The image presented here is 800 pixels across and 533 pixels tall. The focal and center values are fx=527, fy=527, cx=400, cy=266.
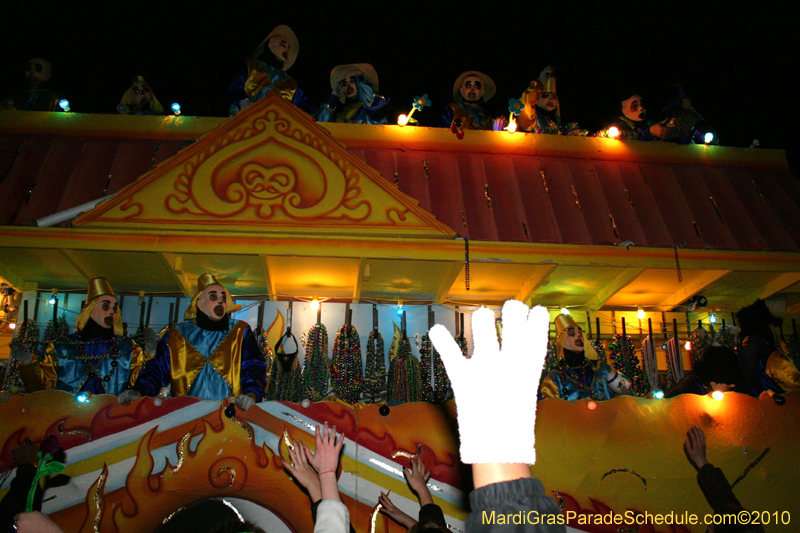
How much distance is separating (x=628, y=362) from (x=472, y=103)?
3439 millimetres

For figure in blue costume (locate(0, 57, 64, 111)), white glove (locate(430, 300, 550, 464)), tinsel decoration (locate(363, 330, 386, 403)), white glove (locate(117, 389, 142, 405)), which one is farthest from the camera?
figure in blue costume (locate(0, 57, 64, 111))

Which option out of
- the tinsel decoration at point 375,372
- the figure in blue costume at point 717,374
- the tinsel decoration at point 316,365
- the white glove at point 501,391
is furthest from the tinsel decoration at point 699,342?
the white glove at point 501,391

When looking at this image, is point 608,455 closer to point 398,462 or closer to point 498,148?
point 398,462

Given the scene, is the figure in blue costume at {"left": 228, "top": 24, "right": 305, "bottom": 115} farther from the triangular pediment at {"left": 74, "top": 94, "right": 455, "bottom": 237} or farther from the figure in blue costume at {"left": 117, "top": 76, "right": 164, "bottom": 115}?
the triangular pediment at {"left": 74, "top": 94, "right": 455, "bottom": 237}

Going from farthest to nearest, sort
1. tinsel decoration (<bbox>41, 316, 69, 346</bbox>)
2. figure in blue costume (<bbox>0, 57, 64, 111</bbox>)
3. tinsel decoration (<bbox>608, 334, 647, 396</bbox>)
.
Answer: figure in blue costume (<bbox>0, 57, 64, 111</bbox>) → tinsel decoration (<bbox>608, 334, 647, 396</bbox>) → tinsel decoration (<bbox>41, 316, 69, 346</bbox>)

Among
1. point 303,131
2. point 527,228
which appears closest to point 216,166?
point 303,131

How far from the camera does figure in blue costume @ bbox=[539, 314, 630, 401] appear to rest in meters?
4.56

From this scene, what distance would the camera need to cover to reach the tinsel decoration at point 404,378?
4957mm

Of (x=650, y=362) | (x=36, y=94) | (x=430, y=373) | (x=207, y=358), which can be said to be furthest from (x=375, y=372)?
(x=36, y=94)

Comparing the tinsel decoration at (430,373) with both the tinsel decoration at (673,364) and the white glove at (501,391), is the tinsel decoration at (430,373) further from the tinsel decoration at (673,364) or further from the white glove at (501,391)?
the white glove at (501,391)

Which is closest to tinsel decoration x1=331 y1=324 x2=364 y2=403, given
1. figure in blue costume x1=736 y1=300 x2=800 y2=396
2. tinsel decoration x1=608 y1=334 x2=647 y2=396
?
tinsel decoration x1=608 y1=334 x2=647 y2=396

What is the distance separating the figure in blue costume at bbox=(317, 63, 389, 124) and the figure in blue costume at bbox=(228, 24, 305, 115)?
0.36 meters

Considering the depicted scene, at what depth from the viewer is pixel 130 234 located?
434 cm

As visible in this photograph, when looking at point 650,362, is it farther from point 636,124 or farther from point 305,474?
point 305,474
